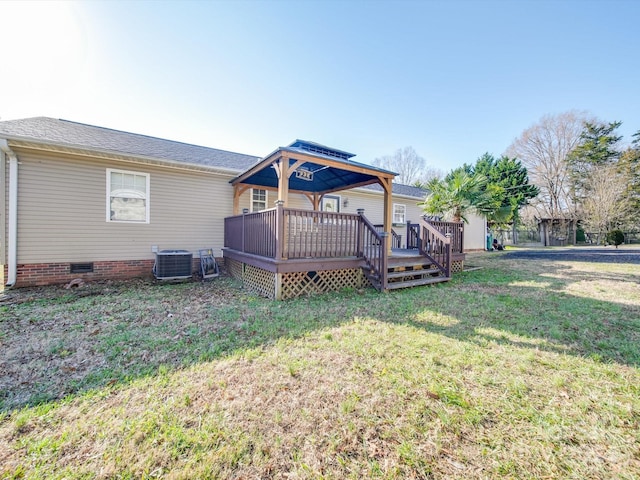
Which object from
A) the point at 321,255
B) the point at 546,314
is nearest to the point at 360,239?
the point at 321,255

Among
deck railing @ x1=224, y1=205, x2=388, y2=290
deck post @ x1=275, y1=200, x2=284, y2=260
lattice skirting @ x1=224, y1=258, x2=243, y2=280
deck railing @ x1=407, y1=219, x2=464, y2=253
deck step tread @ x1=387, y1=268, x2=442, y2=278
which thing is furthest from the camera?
deck railing @ x1=407, y1=219, x2=464, y2=253

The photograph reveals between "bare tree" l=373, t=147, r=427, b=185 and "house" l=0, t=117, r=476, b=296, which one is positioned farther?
"bare tree" l=373, t=147, r=427, b=185

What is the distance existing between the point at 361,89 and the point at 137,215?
10.9m

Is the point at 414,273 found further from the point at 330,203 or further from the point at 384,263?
the point at 330,203

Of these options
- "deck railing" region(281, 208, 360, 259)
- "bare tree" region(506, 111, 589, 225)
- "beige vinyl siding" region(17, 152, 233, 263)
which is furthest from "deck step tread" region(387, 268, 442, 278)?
"bare tree" region(506, 111, 589, 225)

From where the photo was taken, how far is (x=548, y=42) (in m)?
9.80

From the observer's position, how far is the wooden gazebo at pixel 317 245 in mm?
5465

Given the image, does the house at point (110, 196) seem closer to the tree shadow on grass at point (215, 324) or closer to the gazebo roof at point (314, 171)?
the gazebo roof at point (314, 171)

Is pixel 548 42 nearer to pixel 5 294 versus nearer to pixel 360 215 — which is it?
pixel 360 215

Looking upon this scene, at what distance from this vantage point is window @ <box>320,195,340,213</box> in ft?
36.1

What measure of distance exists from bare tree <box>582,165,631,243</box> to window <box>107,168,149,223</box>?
28.6 m

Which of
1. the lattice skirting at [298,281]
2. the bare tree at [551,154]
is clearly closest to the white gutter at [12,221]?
the lattice skirting at [298,281]

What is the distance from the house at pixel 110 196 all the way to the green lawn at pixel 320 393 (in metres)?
2.47

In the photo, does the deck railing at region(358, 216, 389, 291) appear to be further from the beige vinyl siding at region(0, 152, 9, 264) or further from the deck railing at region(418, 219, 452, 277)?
the beige vinyl siding at region(0, 152, 9, 264)
